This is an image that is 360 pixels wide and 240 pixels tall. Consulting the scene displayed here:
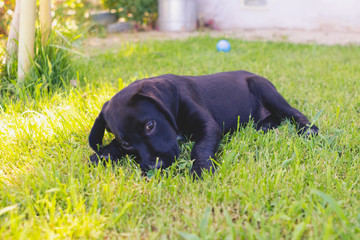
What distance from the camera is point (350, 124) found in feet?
8.92

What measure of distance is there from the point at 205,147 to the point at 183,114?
0.33 metres

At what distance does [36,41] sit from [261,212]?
2.90 metres

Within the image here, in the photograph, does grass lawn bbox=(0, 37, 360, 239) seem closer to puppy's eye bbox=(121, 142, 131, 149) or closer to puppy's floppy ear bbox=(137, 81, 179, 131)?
puppy's eye bbox=(121, 142, 131, 149)

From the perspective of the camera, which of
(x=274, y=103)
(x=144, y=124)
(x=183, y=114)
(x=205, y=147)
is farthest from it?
(x=274, y=103)

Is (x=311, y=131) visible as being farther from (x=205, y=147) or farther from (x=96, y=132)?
(x=96, y=132)

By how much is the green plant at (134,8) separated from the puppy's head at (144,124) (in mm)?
7435

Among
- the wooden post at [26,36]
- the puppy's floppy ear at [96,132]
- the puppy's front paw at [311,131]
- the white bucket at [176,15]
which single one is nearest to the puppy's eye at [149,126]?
the puppy's floppy ear at [96,132]

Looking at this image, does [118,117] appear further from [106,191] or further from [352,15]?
[352,15]

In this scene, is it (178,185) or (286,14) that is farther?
(286,14)

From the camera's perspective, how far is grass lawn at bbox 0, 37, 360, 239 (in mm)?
1521

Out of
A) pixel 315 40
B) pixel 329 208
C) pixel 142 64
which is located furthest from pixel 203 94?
pixel 315 40

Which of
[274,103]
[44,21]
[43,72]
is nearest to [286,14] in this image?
[274,103]

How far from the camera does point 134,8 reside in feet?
30.0

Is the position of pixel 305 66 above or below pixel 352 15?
below
